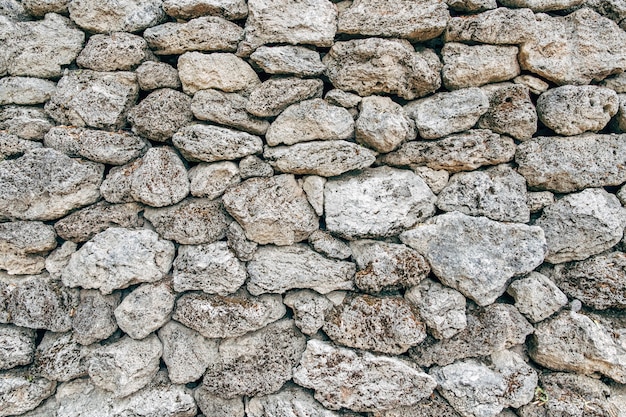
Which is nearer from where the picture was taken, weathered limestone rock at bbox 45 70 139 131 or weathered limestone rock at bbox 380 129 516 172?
weathered limestone rock at bbox 380 129 516 172

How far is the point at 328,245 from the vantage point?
2.55 m

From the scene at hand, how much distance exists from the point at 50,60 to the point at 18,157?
78 cm

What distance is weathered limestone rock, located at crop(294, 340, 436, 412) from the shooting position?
8.15 feet

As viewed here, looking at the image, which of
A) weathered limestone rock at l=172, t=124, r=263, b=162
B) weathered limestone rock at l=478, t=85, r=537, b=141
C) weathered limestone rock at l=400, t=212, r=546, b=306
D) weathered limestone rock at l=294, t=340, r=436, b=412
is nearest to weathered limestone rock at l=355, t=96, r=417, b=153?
weathered limestone rock at l=478, t=85, r=537, b=141

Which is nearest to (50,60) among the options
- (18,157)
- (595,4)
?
(18,157)

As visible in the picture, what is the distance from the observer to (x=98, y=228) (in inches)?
102

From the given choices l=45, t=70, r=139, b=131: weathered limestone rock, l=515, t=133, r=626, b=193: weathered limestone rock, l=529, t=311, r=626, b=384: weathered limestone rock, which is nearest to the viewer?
l=529, t=311, r=626, b=384: weathered limestone rock

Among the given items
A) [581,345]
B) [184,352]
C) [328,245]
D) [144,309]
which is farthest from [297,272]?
[581,345]

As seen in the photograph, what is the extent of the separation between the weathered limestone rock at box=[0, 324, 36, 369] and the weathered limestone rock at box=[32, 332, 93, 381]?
60mm

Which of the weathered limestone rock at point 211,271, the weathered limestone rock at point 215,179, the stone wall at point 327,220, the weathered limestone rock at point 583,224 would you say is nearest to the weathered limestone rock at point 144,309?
the stone wall at point 327,220

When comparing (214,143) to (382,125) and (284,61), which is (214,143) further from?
(382,125)

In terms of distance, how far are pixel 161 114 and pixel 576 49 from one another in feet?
10.1

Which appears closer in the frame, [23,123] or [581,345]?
[581,345]

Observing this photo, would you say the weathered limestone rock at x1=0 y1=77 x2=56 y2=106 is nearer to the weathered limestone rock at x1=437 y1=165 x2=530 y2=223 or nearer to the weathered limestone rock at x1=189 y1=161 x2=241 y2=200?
the weathered limestone rock at x1=189 y1=161 x2=241 y2=200
